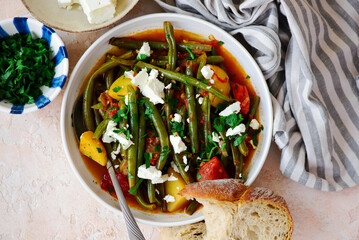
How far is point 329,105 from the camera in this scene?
2844 millimetres

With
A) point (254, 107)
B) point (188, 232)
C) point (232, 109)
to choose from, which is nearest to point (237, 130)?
point (232, 109)

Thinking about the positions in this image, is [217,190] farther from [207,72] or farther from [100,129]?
[100,129]

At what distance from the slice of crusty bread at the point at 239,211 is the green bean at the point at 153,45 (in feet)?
3.20

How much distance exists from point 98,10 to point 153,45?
466 mm

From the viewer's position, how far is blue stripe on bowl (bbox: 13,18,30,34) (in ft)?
8.59

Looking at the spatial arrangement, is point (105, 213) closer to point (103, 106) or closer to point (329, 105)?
point (103, 106)

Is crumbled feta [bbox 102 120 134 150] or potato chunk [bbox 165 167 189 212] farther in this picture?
potato chunk [bbox 165 167 189 212]

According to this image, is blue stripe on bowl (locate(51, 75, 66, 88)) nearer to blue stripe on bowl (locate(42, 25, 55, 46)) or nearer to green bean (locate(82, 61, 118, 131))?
green bean (locate(82, 61, 118, 131))

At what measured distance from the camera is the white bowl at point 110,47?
2.64m

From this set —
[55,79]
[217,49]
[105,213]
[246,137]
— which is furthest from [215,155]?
[55,79]

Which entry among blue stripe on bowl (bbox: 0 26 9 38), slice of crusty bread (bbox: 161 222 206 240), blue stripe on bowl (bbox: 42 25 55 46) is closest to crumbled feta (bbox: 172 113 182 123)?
slice of crusty bread (bbox: 161 222 206 240)

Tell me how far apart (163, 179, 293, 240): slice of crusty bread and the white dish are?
1.31 meters

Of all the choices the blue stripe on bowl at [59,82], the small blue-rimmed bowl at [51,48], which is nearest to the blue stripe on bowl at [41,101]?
the small blue-rimmed bowl at [51,48]

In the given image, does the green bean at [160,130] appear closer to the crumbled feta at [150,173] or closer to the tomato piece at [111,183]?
the crumbled feta at [150,173]
